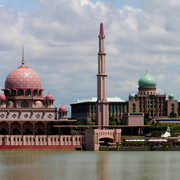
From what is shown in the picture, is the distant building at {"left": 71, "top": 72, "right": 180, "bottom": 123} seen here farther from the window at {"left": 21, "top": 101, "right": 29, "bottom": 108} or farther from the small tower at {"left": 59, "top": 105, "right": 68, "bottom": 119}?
the window at {"left": 21, "top": 101, "right": 29, "bottom": 108}

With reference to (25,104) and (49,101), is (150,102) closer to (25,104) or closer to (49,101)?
(49,101)

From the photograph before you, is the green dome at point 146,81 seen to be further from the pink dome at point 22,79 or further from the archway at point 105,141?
the archway at point 105,141

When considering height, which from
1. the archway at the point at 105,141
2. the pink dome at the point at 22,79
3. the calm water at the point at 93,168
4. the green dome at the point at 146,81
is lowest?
the calm water at the point at 93,168

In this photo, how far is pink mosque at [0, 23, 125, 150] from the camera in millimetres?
130500

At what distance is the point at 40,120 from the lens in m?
137

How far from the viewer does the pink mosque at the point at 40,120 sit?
130500mm

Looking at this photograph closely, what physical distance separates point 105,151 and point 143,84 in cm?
7624

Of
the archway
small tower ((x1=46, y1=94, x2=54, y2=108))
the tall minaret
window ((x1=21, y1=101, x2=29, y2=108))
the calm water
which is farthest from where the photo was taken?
small tower ((x1=46, y1=94, x2=54, y2=108))

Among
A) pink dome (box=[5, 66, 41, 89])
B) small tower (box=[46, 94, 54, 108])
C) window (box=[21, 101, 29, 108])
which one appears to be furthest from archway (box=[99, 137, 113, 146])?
pink dome (box=[5, 66, 41, 89])

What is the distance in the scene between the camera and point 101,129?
440ft

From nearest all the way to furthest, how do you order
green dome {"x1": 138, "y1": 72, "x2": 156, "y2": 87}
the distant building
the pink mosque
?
the pink mosque < the distant building < green dome {"x1": 138, "y1": 72, "x2": 156, "y2": 87}

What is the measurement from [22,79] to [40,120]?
1001 centimetres

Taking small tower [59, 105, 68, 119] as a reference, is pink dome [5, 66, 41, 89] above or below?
above

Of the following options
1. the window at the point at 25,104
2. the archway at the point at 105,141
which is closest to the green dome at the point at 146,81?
the archway at the point at 105,141
